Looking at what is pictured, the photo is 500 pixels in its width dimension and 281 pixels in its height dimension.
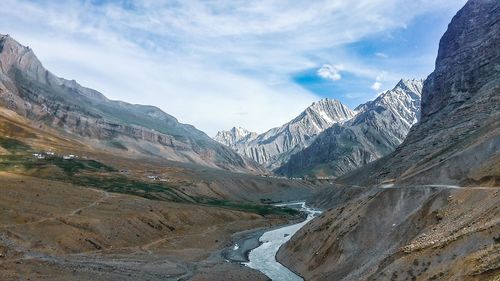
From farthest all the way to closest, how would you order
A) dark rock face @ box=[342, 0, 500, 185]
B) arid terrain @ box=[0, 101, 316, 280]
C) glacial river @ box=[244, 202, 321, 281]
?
glacial river @ box=[244, 202, 321, 281]
dark rock face @ box=[342, 0, 500, 185]
arid terrain @ box=[0, 101, 316, 280]

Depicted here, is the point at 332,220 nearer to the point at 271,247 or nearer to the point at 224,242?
the point at 271,247

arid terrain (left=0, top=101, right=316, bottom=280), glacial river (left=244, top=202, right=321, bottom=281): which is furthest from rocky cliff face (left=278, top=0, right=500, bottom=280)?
arid terrain (left=0, top=101, right=316, bottom=280)

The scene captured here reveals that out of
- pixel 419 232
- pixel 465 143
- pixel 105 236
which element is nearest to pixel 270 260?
pixel 105 236

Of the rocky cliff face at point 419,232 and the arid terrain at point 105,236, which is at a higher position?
the rocky cliff face at point 419,232

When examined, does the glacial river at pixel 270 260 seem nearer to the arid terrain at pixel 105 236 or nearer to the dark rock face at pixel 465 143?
the arid terrain at pixel 105 236

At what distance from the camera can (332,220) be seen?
282ft

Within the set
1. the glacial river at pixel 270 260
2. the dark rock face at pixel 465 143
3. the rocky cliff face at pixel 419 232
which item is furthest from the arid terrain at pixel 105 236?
the dark rock face at pixel 465 143

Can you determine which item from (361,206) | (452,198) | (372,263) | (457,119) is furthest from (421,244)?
(457,119)

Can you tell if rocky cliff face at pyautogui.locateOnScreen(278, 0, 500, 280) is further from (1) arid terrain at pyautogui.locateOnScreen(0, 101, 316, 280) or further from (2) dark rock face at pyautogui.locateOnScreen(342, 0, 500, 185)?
(1) arid terrain at pyautogui.locateOnScreen(0, 101, 316, 280)

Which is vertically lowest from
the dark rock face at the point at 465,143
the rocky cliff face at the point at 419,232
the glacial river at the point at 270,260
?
the glacial river at the point at 270,260

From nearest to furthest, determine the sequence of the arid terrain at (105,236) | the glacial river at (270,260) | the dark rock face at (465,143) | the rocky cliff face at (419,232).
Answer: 1. the rocky cliff face at (419,232)
2. the arid terrain at (105,236)
3. the dark rock face at (465,143)
4. the glacial river at (270,260)

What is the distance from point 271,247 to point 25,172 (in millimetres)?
110735

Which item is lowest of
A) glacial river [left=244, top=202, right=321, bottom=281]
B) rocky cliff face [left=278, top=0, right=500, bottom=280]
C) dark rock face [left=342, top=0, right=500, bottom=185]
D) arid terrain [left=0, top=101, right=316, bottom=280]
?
arid terrain [left=0, top=101, right=316, bottom=280]

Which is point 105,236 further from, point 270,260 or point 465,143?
point 465,143
